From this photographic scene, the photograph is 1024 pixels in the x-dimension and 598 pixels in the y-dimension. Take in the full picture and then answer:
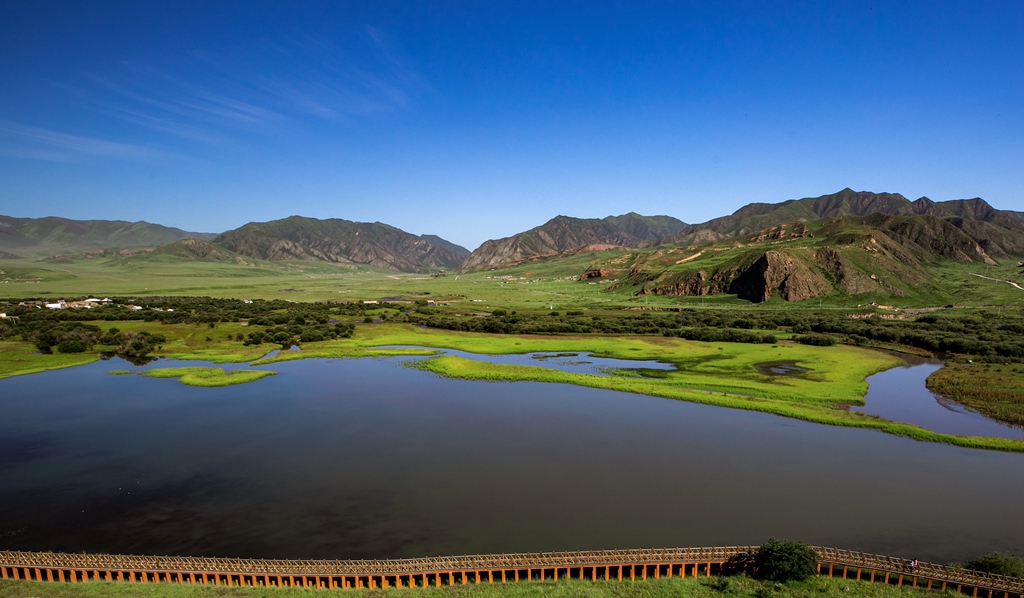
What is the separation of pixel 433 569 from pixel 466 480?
11.7 meters

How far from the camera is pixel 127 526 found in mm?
32812

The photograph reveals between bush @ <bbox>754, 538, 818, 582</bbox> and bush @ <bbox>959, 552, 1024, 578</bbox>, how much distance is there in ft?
26.5

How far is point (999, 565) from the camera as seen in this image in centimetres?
2691

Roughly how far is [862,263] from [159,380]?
190244mm

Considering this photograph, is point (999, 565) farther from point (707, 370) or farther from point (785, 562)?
point (707, 370)

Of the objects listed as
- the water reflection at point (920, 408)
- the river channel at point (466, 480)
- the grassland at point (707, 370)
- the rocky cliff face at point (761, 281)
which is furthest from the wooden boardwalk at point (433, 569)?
the rocky cliff face at point (761, 281)

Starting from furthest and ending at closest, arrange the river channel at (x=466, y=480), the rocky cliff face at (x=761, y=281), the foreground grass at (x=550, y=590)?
the rocky cliff face at (x=761, y=281) < the river channel at (x=466, y=480) < the foreground grass at (x=550, y=590)

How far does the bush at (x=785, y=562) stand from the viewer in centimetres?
2730

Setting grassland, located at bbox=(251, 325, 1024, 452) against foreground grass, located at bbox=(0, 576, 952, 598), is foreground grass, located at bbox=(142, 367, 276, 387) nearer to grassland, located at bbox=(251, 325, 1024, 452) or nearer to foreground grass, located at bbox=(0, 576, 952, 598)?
grassland, located at bbox=(251, 325, 1024, 452)

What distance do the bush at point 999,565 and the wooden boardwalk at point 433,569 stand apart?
4.46 feet

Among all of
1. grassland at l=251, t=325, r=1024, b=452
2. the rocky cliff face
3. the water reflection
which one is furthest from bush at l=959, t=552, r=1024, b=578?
the rocky cliff face

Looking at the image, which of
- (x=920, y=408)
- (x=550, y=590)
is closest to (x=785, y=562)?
(x=550, y=590)

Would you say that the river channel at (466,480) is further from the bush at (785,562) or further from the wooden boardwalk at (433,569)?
the bush at (785,562)

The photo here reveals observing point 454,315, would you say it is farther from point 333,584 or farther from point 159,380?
point 333,584
